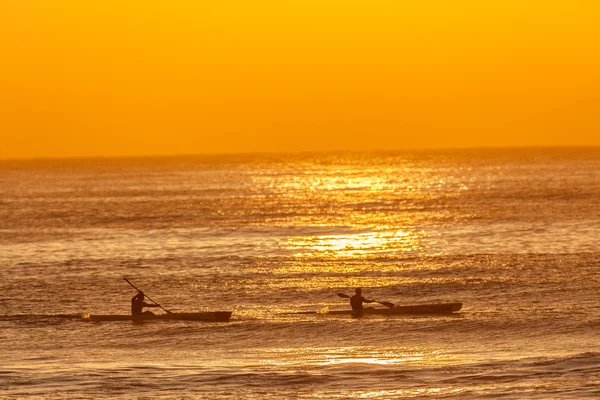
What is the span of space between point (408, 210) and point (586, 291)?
199ft

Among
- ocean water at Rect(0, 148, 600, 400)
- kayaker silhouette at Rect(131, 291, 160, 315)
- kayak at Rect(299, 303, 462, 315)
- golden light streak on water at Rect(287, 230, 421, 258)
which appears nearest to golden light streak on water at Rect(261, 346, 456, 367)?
ocean water at Rect(0, 148, 600, 400)

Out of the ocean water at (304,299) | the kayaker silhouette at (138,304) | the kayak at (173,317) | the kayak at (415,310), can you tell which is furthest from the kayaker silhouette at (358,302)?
the kayaker silhouette at (138,304)

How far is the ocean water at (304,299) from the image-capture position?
32.3m

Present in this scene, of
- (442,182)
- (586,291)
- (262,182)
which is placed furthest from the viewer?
(262,182)

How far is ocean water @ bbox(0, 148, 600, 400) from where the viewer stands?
32281mm

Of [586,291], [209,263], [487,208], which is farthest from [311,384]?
[487,208]

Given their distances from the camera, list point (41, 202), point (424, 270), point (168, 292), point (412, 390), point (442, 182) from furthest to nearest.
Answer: point (442, 182) → point (41, 202) → point (424, 270) → point (168, 292) → point (412, 390)

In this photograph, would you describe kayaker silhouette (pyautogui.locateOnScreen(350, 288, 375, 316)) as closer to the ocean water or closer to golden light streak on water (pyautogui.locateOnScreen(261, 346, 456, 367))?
the ocean water

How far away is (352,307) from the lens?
45.9m

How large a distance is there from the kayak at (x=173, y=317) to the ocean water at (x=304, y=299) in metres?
0.36

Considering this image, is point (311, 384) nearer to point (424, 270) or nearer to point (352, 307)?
point (352, 307)

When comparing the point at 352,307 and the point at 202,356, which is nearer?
the point at 202,356

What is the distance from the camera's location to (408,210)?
112 meters

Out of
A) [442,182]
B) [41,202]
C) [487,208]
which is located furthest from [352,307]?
[442,182]
